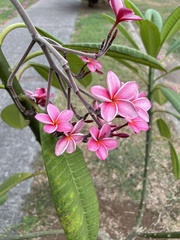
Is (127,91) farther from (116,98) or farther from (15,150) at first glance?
(15,150)

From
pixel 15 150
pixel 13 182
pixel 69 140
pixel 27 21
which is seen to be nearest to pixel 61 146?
pixel 69 140

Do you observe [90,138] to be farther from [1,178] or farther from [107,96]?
[1,178]

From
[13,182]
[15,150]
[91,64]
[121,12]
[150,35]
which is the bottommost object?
[15,150]

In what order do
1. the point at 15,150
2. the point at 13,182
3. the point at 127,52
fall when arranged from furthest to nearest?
the point at 15,150, the point at 13,182, the point at 127,52

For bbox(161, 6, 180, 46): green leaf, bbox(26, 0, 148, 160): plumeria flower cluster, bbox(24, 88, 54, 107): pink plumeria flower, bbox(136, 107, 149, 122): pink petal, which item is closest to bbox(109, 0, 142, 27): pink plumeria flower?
bbox(26, 0, 148, 160): plumeria flower cluster

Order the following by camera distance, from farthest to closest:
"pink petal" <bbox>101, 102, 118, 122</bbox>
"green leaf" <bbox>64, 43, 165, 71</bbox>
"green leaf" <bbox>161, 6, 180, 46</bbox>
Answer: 1. "green leaf" <bbox>161, 6, 180, 46</bbox>
2. "green leaf" <bbox>64, 43, 165, 71</bbox>
3. "pink petal" <bbox>101, 102, 118, 122</bbox>

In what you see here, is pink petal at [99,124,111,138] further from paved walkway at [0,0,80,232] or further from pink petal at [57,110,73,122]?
paved walkway at [0,0,80,232]

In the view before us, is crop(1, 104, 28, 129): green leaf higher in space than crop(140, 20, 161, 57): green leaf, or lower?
lower
